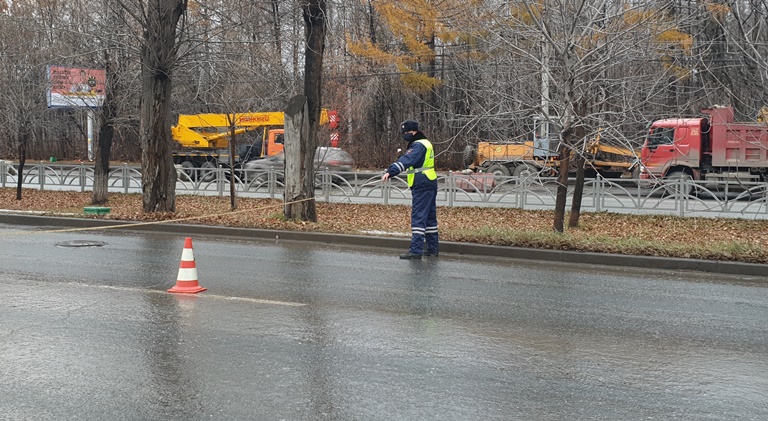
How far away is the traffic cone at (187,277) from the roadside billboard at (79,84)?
45.7 ft

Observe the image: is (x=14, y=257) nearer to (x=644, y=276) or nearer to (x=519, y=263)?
(x=519, y=263)

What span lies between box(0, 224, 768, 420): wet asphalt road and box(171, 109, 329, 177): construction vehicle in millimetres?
25436

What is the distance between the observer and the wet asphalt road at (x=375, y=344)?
4.91 meters

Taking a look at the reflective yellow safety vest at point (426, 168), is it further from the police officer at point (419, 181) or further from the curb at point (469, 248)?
the curb at point (469, 248)

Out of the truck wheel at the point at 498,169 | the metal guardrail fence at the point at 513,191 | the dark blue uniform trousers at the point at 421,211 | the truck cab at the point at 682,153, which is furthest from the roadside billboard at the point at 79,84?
the truck cab at the point at 682,153

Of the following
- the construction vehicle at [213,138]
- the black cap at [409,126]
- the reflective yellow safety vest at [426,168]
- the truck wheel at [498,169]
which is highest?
the construction vehicle at [213,138]

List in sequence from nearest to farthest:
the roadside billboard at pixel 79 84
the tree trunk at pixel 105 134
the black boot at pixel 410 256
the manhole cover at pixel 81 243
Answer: the black boot at pixel 410 256 → the manhole cover at pixel 81 243 → the tree trunk at pixel 105 134 → the roadside billboard at pixel 79 84

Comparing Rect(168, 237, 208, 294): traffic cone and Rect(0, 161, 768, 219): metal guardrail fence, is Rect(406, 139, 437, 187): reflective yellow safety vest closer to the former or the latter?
Rect(168, 237, 208, 294): traffic cone

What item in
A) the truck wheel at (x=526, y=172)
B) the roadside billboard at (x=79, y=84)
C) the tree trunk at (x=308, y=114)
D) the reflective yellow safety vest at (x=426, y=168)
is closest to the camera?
the reflective yellow safety vest at (x=426, y=168)

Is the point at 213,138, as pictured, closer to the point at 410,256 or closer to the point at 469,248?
the point at 469,248

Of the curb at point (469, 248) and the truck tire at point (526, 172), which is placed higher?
the truck tire at point (526, 172)

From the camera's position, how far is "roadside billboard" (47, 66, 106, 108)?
21.1 metres

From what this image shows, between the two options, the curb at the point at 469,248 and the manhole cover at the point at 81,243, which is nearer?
the curb at the point at 469,248

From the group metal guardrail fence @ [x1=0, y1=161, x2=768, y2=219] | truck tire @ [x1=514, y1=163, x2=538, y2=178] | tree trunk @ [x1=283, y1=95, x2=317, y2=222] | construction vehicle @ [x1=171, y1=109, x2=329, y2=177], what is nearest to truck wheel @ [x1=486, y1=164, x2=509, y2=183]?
truck tire @ [x1=514, y1=163, x2=538, y2=178]
